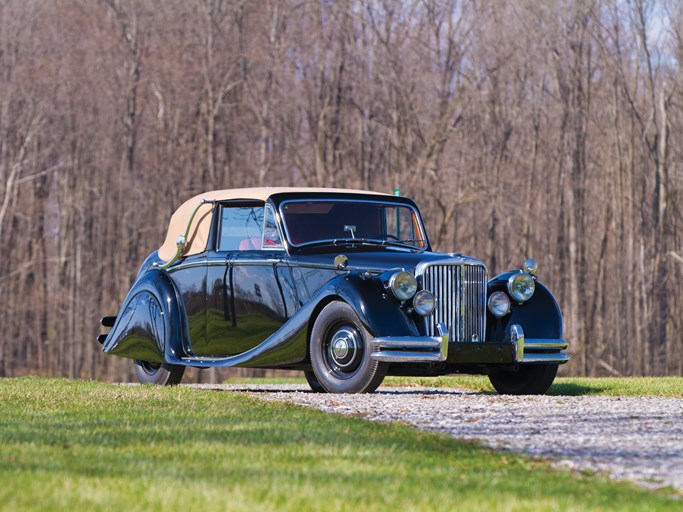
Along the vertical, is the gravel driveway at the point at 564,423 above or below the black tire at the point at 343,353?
below

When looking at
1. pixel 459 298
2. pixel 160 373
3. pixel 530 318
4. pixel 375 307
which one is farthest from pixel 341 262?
pixel 160 373

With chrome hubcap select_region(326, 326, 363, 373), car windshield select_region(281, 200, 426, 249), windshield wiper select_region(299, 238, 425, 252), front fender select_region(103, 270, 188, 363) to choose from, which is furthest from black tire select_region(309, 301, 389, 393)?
front fender select_region(103, 270, 188, 363)

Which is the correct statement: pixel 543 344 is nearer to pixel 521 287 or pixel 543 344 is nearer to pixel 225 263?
pixel 521 287

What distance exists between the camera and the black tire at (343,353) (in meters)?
10.7

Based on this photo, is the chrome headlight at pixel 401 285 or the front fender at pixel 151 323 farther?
the front fender at pixel 151 323

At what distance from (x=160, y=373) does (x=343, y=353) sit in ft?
10.00

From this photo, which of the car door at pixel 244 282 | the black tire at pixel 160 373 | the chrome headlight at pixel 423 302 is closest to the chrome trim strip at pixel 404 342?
the chrome headlight at pixel 423 302

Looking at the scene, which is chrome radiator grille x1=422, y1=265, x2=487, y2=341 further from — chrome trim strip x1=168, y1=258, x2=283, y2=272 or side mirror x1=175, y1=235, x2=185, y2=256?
side mirror x1=175, y1=235, x2=185, y2=256

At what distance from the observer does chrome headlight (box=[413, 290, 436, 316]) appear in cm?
1069

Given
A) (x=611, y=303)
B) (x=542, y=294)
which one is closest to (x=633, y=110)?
(x=611, y=303)

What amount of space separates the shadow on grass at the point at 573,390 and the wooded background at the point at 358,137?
19274mm

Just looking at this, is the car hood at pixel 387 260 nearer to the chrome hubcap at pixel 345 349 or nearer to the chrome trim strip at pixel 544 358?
the chrome hubcap at pixel 345 349

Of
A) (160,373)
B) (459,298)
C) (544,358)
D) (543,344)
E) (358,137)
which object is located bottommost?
(160,373)

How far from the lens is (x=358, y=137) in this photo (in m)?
37.6
